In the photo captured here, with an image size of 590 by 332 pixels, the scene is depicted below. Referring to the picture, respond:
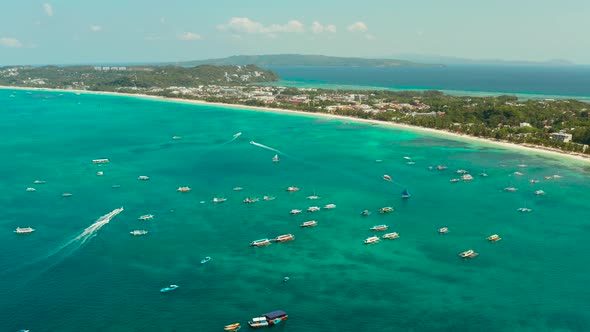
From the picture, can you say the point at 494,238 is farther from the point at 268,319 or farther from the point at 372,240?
the point at 268,319

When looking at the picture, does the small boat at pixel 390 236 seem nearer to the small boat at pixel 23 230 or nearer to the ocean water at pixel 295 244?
the ocean water at pixel 295 244

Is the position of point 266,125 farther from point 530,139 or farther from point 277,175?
point 530,139

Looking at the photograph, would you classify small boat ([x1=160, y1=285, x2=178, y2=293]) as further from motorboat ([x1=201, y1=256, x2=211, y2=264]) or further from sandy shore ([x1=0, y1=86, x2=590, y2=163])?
sandy shore ([x1=0, y1=86, x2=590, y2=163])

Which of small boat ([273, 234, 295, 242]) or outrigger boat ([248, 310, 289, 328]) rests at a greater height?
small boat ([273, 234, 295, 242])

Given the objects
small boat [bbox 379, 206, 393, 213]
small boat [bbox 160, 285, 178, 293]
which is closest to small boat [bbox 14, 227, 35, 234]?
small boat [bbox 160, 285, 178, 293]

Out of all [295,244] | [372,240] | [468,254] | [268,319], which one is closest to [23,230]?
[295,244]

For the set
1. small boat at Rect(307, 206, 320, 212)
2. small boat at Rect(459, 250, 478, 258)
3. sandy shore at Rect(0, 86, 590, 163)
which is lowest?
small boat at Rect(459, 250, 478, 258)

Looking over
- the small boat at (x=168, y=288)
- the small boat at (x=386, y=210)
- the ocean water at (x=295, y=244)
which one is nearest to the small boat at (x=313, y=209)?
the ocean water at (x=295, y=244)
